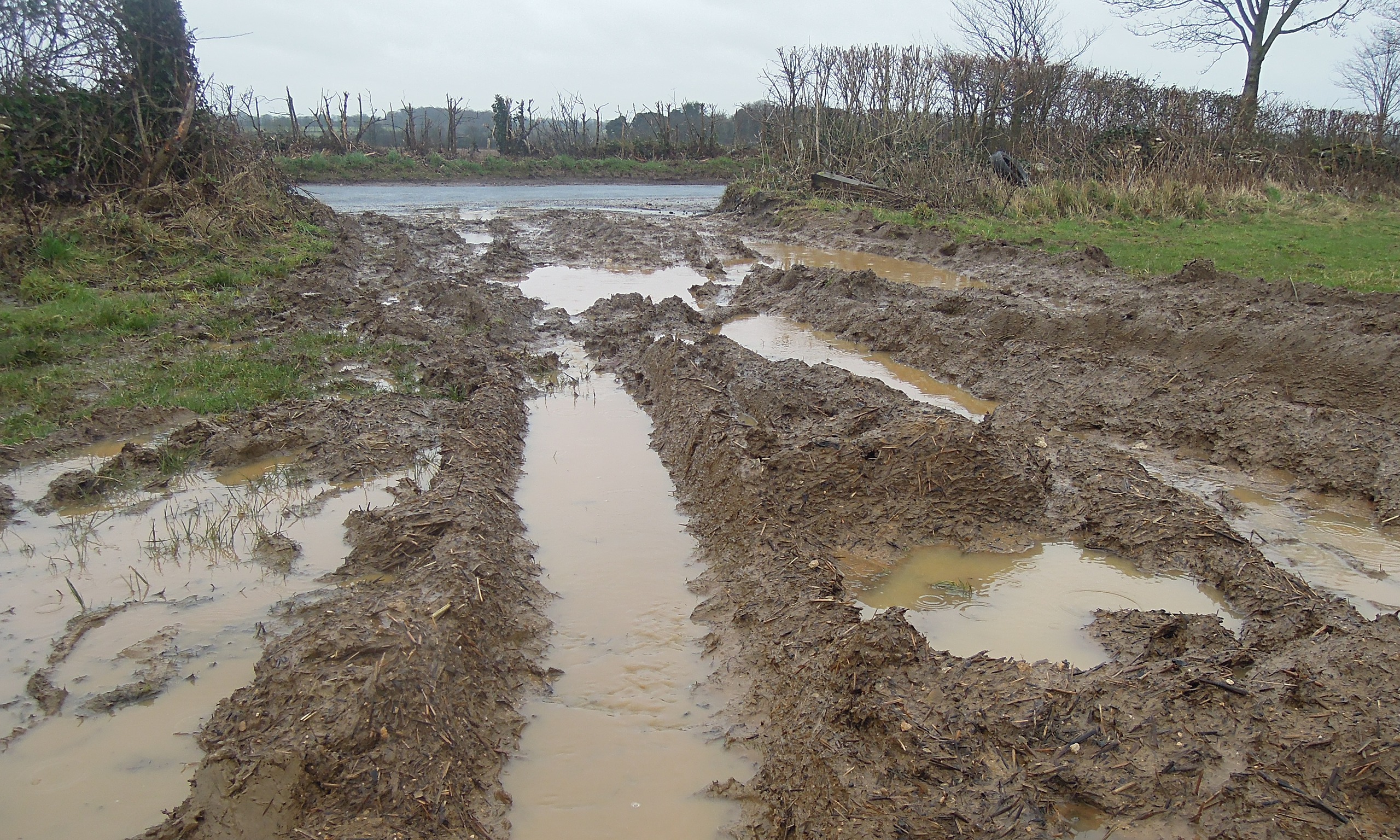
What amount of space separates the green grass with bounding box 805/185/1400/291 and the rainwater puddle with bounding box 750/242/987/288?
1666 millimetres

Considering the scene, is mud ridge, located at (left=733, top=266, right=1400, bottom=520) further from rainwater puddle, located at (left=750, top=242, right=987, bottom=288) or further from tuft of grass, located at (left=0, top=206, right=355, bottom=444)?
tuft of grass, located at (left=0, top=206, right=355, bottom=444)

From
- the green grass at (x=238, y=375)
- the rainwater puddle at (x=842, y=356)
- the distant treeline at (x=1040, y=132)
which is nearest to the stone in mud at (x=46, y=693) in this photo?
the green grass at (x=238, y=375)

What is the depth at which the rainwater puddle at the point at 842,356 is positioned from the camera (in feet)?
24.6

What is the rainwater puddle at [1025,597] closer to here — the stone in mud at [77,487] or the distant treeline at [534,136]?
the stone in mud at [77,487]

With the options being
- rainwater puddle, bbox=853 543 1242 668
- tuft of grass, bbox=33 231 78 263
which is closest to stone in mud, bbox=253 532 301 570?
rainwater puddle, bbox=853 543 1242 668

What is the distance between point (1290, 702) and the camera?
2814 mm

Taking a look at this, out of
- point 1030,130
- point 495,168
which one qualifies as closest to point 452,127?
point 495,168

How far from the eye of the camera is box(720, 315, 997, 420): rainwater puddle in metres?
7.51

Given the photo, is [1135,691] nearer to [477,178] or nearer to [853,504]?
[853,504]

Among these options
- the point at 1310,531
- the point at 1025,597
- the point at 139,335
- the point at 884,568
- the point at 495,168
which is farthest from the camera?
the point at 495,168

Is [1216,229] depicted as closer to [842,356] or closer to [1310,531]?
[842,356]

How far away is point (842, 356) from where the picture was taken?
8.88 m

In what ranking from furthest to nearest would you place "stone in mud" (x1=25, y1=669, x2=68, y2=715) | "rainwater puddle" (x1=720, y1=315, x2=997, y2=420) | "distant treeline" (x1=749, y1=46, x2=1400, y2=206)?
"distant treeline" (x1=749, y1=46, x2=1400, y2=206), "rainwater puddle" (x1=720, y1=315, x2=997, y2=420), "stone in mud" (x1=25, y1=669, x2=68, y2=715)

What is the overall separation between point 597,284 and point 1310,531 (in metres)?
10.2
